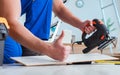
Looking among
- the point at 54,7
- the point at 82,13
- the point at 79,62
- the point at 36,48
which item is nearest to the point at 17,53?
the point at 36,48

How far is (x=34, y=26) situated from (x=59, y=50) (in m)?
0.41

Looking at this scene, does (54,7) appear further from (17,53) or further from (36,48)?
(36,48)

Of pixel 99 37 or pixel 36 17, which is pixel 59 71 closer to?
pixel 99 37

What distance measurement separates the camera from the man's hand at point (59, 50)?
3.03ft

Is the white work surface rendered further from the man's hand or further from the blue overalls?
the blue overalls

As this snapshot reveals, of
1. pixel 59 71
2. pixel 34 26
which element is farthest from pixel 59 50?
pixel 34 26

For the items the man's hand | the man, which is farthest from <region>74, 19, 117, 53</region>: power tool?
the man's hand

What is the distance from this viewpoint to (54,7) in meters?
1.55

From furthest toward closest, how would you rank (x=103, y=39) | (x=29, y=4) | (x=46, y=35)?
(x=46, y=35) → (x=29, y=4) → (x=103, y=39)

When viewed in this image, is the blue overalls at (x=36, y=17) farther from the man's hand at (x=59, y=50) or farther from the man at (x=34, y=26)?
the man's hand at (x=59, y=50)

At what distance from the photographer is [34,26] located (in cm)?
130

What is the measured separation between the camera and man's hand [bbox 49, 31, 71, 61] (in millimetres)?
923

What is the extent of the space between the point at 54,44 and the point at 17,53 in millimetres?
282

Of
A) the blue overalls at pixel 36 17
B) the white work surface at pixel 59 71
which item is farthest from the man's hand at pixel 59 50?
the blue overalls at pixel 36 17
